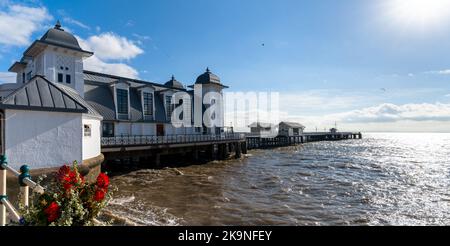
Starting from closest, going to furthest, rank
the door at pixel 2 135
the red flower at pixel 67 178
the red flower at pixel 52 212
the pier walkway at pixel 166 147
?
the red flower at pixel 52 212 < the red flower at pixel 67 178 < the door at pixel 2 135 < the pier walkway at pixel 166 147

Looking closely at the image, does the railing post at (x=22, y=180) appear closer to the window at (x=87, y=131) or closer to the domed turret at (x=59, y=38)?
the window at (x=87, y=131)

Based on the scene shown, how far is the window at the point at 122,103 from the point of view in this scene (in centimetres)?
2577

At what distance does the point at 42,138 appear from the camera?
36.9 feet

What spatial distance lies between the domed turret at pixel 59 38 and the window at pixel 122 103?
18.4 feet

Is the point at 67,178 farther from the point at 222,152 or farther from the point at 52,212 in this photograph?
the point at 222,152

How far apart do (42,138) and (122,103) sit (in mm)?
15352

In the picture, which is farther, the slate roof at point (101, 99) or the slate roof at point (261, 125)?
the slate roof at point (261, 125)

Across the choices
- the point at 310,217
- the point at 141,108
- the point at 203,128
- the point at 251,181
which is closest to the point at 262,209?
the point at 310,217

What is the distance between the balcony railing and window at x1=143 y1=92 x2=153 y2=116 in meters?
3.62

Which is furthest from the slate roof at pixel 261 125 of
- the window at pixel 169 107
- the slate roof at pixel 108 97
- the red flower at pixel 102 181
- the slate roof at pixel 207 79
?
the red flower at pixel 102 181

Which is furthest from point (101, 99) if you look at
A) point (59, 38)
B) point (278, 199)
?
point (278, 199)

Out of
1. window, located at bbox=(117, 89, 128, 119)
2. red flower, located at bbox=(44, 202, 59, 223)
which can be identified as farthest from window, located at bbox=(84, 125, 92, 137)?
window, located at bbox=(117, 89, 128, 119)
